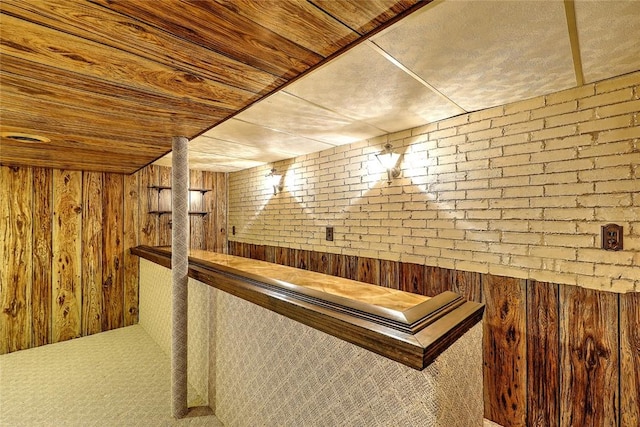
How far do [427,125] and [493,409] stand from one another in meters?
2.29

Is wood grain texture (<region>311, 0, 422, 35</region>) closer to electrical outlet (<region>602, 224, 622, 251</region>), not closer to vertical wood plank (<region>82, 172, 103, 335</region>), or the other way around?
electrical outlet (<region>602, 224, 622, 251</region>)

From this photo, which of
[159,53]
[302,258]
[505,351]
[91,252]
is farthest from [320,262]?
[91,252]

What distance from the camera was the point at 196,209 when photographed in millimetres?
4785

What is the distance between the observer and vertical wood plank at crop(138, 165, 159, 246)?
427 cm

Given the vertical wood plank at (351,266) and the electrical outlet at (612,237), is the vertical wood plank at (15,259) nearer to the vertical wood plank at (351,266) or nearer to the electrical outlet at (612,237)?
the vertical wood plank at (351,266)

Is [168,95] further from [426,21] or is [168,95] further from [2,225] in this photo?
[2,225]

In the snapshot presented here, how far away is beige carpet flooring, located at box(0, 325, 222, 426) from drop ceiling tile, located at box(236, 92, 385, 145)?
233 centimetres

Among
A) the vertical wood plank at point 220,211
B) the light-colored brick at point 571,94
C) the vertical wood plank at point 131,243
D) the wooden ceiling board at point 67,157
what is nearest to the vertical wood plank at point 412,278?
the light-colored brick at point 571,94

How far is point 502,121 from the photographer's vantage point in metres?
2.07

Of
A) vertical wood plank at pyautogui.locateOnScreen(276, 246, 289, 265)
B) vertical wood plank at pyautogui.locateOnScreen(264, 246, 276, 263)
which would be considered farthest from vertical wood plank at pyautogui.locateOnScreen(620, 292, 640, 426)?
vertical wood plank at pyautogui.locateOnScreen(264, 246, 276, 263)

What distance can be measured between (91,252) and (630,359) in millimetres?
5343

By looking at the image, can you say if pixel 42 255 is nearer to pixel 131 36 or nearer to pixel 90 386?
pixel 90 386

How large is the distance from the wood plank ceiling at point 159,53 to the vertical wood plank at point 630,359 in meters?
2.01

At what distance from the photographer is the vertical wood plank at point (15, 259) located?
3.32 metres
